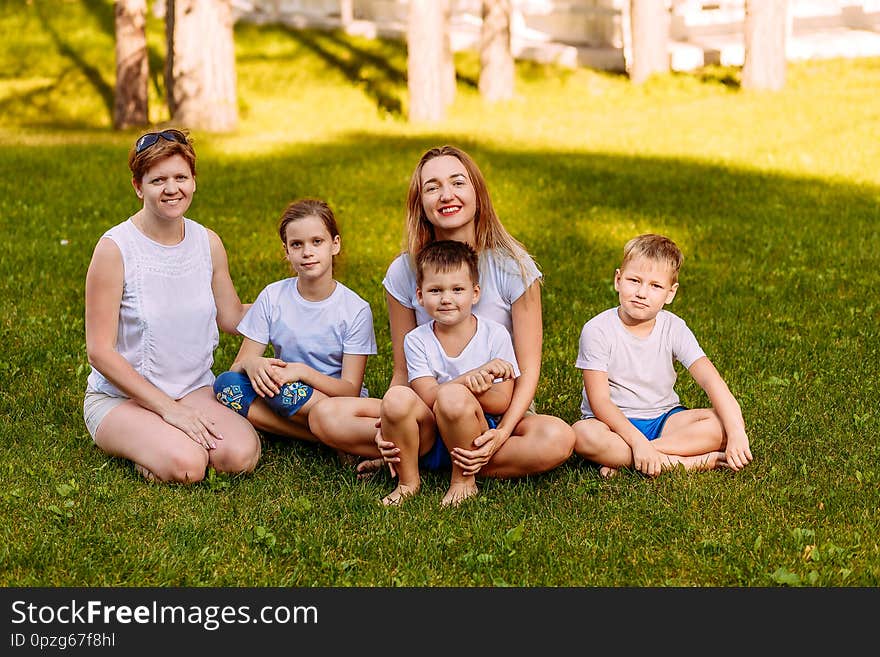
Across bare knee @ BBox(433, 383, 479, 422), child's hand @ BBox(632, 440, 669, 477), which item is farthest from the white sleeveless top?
child's hand @ BBox(632, 440, 669, 477)

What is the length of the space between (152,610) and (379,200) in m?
7.42

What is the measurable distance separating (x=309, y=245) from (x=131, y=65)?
11.1 m

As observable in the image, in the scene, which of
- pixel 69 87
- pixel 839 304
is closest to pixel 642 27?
pixel 69 87

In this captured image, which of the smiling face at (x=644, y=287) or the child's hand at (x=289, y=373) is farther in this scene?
the child's hand at (x=289, y=373)

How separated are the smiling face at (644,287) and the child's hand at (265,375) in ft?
4.90

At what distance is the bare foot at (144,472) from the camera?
500cm

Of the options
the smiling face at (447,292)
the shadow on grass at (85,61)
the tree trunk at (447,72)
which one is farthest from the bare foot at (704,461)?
the shadow on grass at (85,61)

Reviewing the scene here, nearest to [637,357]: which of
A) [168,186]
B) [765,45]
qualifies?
[168,186]

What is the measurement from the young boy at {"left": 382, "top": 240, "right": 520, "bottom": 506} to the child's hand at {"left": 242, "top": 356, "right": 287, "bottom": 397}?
0.59 meters

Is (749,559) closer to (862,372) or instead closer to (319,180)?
(862,372)

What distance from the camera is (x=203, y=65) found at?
560 inches

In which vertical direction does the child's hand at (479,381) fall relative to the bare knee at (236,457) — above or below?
above

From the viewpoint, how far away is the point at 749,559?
4.20 m

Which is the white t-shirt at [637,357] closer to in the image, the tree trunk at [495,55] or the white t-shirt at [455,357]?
the white t-shirt at [455,357]
